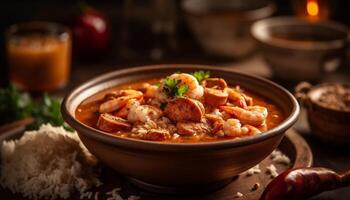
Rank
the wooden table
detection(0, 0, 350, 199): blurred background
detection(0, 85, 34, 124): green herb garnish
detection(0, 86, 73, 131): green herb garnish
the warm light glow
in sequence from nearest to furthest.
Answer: the wooden table < detection(0, 86, 73, 131): green herb garnish < detection(0, 85, 34, 124): green herb garnish < detection(0, 0, 350, 199): blurred background < the warm light glow

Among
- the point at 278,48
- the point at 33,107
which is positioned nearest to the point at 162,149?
the point at 33,107

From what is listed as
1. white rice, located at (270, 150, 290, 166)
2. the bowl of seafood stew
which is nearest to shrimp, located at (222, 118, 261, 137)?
the bowl of seafood stew

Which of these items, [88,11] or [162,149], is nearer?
[162,149]

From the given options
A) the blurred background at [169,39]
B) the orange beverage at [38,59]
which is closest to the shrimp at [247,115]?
the blurred background at [169,39]

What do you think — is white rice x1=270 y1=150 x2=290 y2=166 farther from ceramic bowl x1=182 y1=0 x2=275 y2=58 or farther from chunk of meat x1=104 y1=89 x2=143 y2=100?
ceramic bowl x1=182 y1=0 x2=275 y2=58

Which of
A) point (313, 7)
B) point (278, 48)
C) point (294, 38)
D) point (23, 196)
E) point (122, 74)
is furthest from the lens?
point (313, 7)

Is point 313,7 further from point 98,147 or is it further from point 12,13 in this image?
point 98,147
